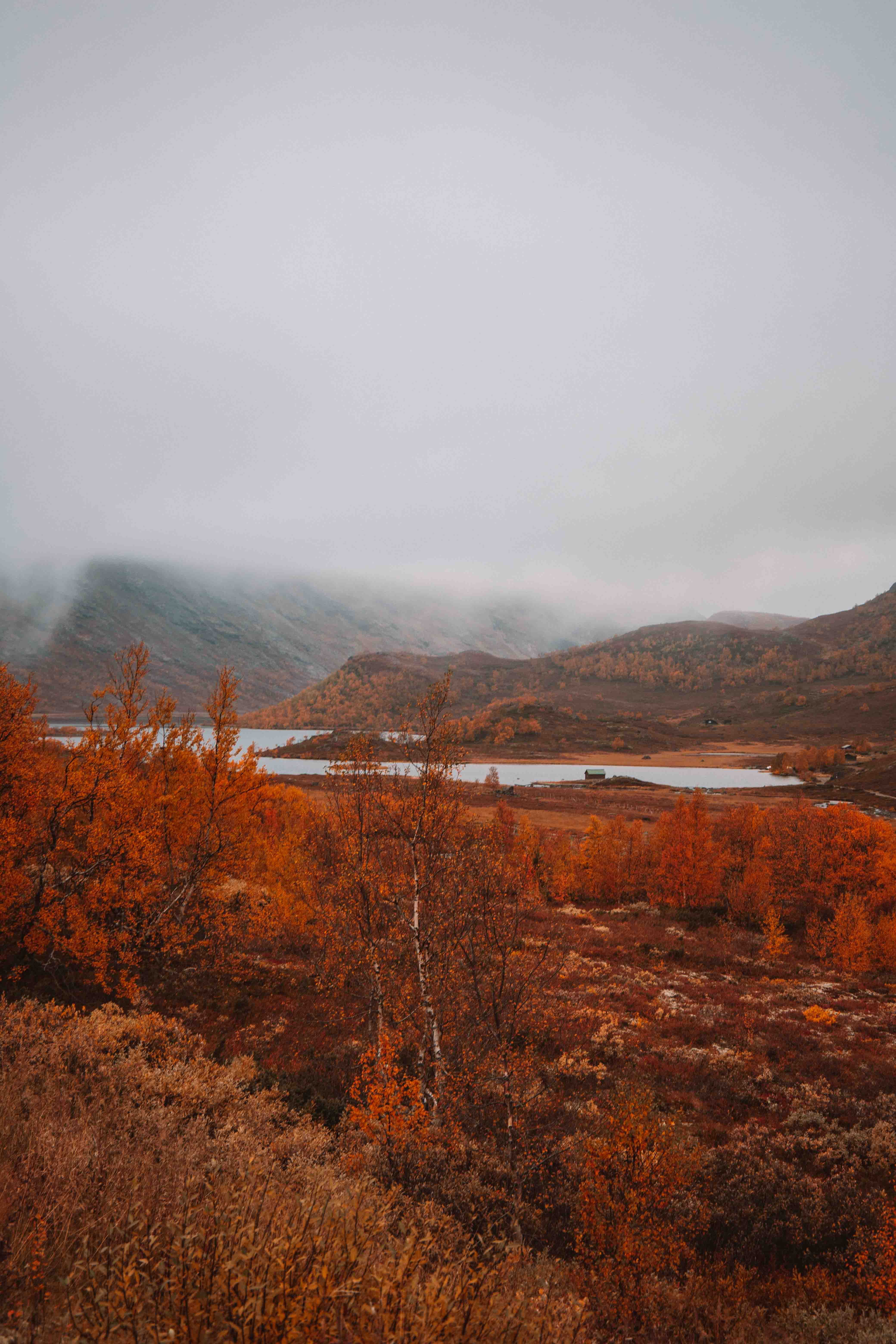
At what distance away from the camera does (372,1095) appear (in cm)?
1061

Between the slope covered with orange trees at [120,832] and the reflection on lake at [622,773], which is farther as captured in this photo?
the reflection on lake at [622,773]

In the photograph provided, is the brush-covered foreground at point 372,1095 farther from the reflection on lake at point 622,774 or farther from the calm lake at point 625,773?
the calm lake at point 625,773

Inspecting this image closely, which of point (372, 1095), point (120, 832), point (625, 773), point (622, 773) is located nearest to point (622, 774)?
point (622, 773)

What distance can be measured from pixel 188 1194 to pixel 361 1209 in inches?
88.7

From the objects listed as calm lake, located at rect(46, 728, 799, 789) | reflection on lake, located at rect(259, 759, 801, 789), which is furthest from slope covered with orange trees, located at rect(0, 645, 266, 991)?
calm lake, located at rect(46, 728, 799, 789)

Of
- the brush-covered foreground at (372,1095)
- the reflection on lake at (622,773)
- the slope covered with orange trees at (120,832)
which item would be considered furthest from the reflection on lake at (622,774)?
the slope covered with orange trees at (120,832)

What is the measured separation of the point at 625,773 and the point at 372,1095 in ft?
581

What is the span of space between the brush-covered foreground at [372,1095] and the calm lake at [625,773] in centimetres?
12733

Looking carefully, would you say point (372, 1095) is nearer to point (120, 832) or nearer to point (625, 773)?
point (120, 832)

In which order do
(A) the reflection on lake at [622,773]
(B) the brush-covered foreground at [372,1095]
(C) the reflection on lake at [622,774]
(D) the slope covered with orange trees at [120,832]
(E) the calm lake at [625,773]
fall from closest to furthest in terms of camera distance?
(B) the brush-covered foreground at [372,1095], (D) the slope covered with orange trees at [120,832], (E) the calm lake at [625,773], (A) the reflection on lake at [622,773], (C) the reflection on lake at [622,774]

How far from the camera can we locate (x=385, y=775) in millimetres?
17312

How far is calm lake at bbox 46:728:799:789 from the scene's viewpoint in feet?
508

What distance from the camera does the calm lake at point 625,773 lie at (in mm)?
154750

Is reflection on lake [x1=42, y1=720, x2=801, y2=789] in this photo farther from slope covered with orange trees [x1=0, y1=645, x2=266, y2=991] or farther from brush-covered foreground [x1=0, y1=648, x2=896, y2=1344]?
brush-covered foreground [x1=0, y1=648, x2=896, y2=1344]
